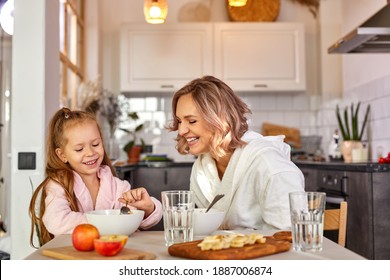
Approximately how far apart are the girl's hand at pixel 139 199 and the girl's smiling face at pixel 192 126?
0.86 feet

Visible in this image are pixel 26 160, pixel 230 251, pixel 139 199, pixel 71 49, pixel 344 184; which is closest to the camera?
pixel 230 251

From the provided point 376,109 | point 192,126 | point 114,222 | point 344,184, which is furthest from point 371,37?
point 114,222

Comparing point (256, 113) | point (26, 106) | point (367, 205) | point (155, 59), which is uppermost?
point (155, 59)

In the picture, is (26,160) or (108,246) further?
(26,160)

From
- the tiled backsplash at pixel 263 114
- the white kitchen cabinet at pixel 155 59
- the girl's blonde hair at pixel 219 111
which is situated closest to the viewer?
the girl's blonde hair at pixel 219 111

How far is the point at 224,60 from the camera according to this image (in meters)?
4.89

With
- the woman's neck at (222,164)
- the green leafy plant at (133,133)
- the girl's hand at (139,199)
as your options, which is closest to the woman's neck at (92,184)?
the girl's hand at (139,199)

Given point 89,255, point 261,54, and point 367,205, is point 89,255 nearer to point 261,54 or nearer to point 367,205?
point 367,205

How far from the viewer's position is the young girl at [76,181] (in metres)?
1.53

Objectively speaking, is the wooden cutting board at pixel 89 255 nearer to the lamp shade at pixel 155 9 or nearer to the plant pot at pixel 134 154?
the lamp shade at pixel 155 9

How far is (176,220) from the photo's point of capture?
113 centimetres

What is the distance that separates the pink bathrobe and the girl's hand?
35mm

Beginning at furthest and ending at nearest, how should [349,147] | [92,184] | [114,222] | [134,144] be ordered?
[134,144], [349,147], [92,184], [114,222]

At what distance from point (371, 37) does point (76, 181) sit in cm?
198
